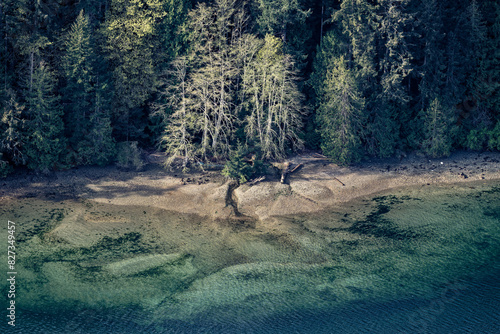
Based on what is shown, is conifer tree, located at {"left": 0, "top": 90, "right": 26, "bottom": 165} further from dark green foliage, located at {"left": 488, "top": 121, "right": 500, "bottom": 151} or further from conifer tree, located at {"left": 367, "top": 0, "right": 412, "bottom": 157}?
dark green foliage, located at {"left": 488, "top": 121, "right": 500, "bottom": 151}

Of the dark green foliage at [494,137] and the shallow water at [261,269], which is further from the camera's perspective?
the dark green foliage at [494,137]

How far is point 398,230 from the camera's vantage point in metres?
39.6

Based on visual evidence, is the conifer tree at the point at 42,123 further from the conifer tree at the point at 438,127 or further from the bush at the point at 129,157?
the conifer tree at the point at 438,127

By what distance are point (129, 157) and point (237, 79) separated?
12.6 metres

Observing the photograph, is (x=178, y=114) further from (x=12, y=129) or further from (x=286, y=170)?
(x=12, y=129)

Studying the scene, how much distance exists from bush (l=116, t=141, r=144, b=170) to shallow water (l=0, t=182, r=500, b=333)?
578 centimetres

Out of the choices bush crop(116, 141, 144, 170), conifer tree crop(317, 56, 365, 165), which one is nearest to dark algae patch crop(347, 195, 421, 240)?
conifer tree crop(317, 56, 365, 165)

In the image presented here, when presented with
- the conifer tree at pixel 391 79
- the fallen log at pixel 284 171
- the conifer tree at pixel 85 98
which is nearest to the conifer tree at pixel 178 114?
the conifer tree at pixel 85 98

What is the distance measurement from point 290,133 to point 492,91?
20.7 metres

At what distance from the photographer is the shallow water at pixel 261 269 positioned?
29.4 m

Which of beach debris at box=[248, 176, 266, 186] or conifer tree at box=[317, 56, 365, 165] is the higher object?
conifer tree at box=[317, 56, 365, 165]

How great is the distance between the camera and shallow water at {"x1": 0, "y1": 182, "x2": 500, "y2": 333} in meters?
29.4

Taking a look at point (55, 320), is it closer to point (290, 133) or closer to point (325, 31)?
point (290, 133)

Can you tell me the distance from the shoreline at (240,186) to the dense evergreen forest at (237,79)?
1522 mm
